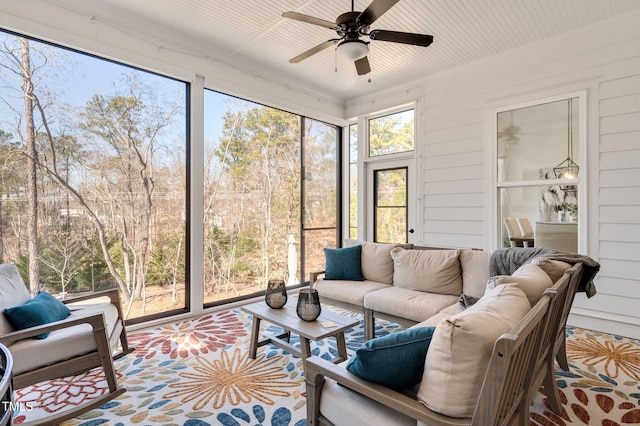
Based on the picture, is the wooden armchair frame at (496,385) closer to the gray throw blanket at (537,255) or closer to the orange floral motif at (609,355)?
the gray throw blanket at (537,255)

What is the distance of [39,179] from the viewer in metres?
2.96

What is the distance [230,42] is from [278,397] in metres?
3.66

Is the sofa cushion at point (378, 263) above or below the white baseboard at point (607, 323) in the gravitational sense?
above

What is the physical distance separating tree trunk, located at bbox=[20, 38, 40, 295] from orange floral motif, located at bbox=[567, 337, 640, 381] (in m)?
4.78

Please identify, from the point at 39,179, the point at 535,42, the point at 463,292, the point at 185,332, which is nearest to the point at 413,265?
the point at 463,292

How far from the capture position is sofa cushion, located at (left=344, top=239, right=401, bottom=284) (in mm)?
3607

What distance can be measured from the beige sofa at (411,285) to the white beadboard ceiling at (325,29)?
2354 mm

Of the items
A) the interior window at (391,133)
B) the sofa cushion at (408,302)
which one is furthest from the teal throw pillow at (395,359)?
the interior window at (391,133)

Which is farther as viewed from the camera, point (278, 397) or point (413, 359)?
point (278, 397)

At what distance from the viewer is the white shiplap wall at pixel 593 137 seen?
→ 3.27 meters

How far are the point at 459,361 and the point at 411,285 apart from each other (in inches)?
86.1

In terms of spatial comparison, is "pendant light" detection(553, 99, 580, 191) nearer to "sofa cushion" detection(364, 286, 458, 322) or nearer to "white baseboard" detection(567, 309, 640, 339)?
"white baseboard" detection(567, 309, 640, 339)

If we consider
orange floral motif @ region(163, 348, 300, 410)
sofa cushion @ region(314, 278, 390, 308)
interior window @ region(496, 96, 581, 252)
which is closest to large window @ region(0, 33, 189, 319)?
orange floral motif @ region(163, 348, 300, 410)

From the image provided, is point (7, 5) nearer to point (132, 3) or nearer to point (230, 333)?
point (132, 3)
